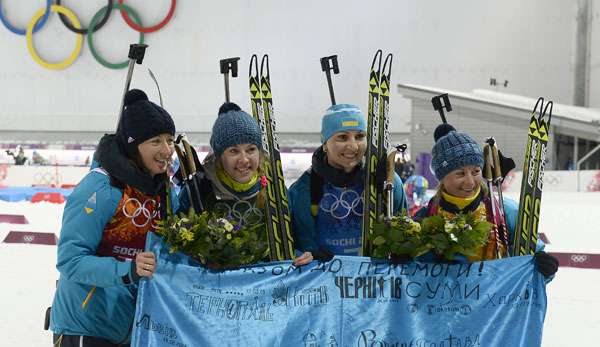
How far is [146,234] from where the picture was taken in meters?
A: 3.04

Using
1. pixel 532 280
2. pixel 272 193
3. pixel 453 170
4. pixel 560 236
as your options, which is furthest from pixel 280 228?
pixel 560 236

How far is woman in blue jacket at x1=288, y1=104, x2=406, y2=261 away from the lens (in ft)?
12.0

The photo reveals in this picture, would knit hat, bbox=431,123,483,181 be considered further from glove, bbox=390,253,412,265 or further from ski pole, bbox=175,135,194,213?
ski pole, bbox=175,135,194,213

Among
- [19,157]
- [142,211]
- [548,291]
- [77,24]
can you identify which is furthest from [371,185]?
[77,24]

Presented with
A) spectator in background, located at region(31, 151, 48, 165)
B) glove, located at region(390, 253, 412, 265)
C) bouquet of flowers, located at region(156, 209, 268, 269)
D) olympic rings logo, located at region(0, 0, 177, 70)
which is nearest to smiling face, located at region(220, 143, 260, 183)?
bouquet of flowers, located at region(156, 209, 268, 269)

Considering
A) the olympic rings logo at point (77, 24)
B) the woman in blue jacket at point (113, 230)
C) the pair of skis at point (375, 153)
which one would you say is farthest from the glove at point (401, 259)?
the olympic rings logo at point (77, 24)

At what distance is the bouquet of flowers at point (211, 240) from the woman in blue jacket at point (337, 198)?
0.47m

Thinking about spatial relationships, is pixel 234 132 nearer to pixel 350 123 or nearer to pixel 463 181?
pixel 350 123

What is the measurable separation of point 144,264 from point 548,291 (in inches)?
203

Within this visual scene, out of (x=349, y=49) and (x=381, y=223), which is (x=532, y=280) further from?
(x=349, y=49)

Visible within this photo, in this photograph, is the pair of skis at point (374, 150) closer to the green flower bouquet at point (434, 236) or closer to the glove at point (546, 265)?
the green flower bouquet at point (434, 236)

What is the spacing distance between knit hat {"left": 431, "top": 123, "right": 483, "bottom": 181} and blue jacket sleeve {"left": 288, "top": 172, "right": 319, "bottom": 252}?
67 centimetres

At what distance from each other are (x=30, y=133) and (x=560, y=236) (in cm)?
2775

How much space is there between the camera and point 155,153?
10.0ft
